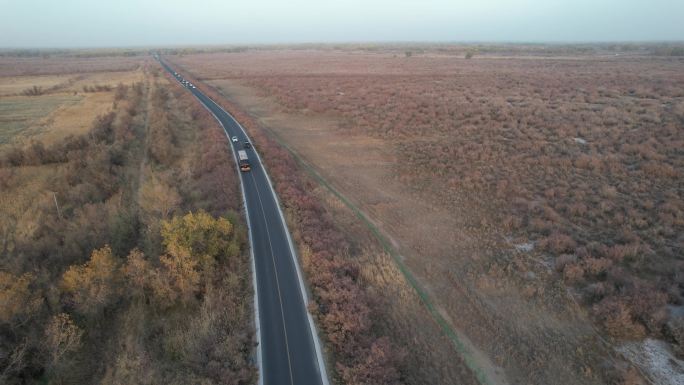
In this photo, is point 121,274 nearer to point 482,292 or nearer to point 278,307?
point 278,307

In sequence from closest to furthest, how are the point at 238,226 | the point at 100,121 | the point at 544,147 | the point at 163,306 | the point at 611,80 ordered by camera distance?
1. the point at 163,306
2. the point at 238,226
3. the point at 544,147
4. the point at 100,121
5. the point at 611,80

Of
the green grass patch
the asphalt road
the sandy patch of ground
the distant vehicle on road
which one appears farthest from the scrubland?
the green grass patch

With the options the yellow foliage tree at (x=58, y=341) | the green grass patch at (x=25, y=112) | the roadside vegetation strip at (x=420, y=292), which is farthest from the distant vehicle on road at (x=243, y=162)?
the green grass patch at (x=25, y=112)

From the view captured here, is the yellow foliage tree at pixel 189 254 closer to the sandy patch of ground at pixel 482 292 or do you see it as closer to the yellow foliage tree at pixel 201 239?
the yellow foliage tree at pixel 201 239

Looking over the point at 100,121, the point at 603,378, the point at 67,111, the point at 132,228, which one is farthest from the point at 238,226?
the point at 67,111

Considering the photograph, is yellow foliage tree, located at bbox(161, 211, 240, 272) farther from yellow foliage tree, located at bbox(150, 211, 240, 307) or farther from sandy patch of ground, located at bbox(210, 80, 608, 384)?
sandy patch of ground, located at bbox(210, 80, 608, 384)

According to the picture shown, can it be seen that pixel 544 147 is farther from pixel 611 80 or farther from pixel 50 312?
pixel 611 80
